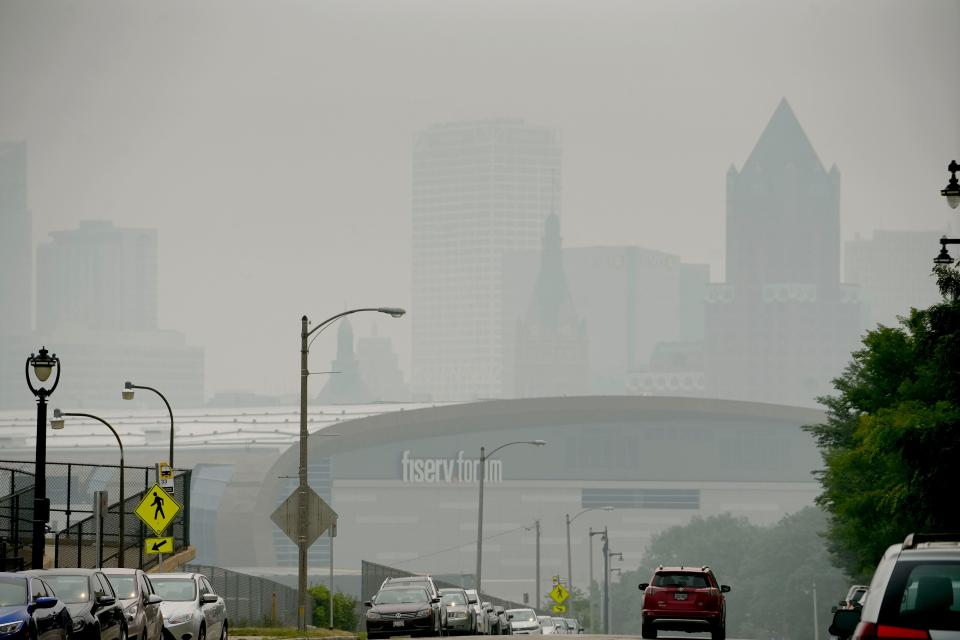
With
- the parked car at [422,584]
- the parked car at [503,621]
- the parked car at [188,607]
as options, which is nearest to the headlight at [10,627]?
the parked car at [188,607]

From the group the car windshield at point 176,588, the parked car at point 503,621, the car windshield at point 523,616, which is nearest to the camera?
the car windshield at point 176,588

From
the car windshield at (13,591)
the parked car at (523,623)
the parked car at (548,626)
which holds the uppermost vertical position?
the car windshield at (13,591)

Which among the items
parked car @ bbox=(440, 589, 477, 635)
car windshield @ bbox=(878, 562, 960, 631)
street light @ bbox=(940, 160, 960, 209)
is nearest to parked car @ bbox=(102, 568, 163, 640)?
street light @ bbox=(940, 160, 960, 209)

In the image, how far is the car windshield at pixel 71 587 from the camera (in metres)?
23.3

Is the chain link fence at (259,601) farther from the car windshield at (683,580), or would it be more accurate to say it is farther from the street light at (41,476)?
the street light at (41,476)

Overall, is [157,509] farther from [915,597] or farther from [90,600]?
[915,597]

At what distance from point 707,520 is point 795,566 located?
3566 cm

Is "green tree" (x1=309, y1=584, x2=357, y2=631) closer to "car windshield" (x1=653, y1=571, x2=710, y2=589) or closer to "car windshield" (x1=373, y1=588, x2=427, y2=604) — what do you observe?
"car windshield" (x1=373, y1=588, x2=427, y2=604)

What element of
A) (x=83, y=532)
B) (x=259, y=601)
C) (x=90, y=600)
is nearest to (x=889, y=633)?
(x=90, y=600)

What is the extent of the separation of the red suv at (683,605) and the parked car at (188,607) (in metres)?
9.98

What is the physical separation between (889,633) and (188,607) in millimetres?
19735

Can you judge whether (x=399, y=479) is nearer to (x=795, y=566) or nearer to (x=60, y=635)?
(x=795, y=566)

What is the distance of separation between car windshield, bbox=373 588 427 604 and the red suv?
300 inches

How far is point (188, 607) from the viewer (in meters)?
28.8
